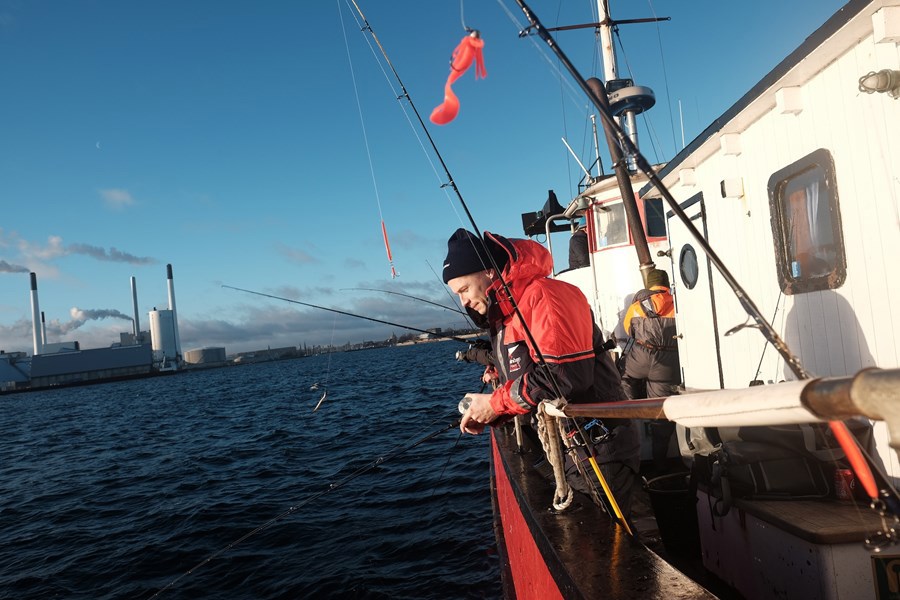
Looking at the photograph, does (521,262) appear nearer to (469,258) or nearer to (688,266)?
(469,258)

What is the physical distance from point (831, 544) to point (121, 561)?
1011 cm

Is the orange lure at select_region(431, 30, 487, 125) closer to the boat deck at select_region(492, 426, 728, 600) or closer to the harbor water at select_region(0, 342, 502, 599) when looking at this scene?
the boat deck at select_region(492, 426, 728, 600)

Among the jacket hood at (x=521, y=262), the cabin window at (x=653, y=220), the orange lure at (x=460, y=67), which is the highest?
the cabin window at (x=653, y=220)

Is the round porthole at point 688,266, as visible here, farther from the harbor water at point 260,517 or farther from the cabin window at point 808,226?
the harbor water at point 260,517

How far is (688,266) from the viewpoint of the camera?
605 cm

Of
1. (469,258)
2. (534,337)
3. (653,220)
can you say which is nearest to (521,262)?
(469,258)

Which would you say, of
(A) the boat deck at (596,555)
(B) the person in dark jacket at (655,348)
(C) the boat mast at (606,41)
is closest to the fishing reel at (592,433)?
(A) the boat deck at (596,555)

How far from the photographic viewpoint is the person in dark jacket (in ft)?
22.2

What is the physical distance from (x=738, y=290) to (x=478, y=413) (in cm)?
188

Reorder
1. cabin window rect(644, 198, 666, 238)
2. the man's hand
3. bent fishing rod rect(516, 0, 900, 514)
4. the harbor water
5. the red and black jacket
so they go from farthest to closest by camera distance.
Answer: cabin window rect(644, 198, 666, 238) → the harbor water → the man's hand → the red and black jacket → bent fishing rod rect(516, 0, 900, 514)

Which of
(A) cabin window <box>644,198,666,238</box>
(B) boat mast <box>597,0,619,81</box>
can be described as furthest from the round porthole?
(B) boat mast <box>597,0,619,81</box>

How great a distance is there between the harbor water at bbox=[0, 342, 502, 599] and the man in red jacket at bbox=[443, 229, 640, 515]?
10.2 ft

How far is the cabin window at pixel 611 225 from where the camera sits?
33.6 ft

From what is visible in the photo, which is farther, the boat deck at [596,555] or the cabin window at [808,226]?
the cabin window at [808,226]
